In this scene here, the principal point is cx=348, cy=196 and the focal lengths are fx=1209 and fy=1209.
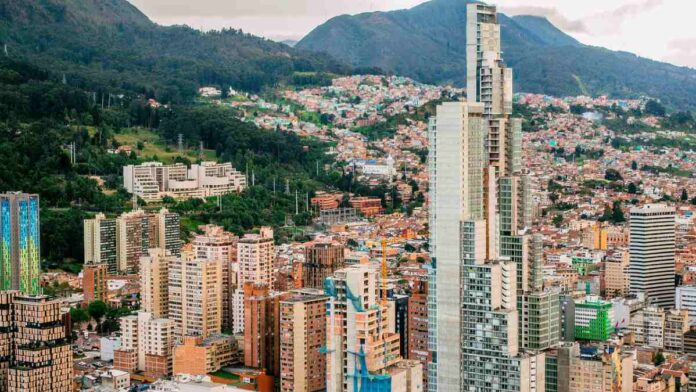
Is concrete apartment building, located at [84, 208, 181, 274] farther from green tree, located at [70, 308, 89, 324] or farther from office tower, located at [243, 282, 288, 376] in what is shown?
office tower, located at [243, 282, 288, 376]

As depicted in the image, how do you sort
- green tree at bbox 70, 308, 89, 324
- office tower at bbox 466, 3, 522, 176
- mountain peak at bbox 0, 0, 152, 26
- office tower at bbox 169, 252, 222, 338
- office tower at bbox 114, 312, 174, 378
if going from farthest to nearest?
mountain peak at bbox 0, 0, 152, 26
green tree at bbox 70, 308, 89, 324
office tower at bbox 169, 252, 222, 338
office tower at bbox 114, 312, 174, 378
office tower at bbox 466, 3, 522, 176

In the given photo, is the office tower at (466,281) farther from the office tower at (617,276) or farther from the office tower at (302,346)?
the office tower at (617,276)

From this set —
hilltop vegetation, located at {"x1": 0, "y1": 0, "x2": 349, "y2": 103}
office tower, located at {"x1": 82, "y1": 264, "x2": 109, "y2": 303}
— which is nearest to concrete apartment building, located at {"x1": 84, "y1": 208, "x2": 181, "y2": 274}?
office tower, located at {"x1": 82, "y1": 264, "x2": 109, "y2": 303}

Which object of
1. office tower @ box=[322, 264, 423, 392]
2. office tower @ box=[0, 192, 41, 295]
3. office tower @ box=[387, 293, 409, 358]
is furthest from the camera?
office tower @ box=[0, 192, 41, 295]

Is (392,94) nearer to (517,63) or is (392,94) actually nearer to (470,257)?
(517,63)

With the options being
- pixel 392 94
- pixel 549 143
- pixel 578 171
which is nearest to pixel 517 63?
pixel 392 94

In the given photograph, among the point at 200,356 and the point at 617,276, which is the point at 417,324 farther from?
the point at 617,276

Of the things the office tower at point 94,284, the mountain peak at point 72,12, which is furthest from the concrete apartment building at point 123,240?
the mountain peak at point 72,12
